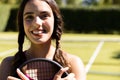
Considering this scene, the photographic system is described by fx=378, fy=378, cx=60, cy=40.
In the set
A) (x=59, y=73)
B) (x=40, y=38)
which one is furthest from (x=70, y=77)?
(x=40, y=38)

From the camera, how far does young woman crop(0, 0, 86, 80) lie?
161 cm

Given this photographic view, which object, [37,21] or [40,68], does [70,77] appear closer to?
[40,68]

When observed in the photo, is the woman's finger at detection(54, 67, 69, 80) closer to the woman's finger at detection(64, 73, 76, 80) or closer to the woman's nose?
the woman's finger at detection(64, 73, 76, 80)

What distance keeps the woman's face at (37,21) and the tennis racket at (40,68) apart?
10 centimetres

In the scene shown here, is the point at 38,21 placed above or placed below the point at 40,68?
above

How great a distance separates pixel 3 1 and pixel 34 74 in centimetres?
3713

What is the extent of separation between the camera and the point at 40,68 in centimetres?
159

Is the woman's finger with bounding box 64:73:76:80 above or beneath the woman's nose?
beneath

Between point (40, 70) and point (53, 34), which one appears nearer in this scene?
point (40, 70)

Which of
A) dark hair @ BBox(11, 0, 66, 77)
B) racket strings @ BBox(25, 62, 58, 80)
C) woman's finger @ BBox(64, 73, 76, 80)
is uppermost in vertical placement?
dark hair @ BBox(11, 0, 66, 77)

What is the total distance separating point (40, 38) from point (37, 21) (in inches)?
2.9

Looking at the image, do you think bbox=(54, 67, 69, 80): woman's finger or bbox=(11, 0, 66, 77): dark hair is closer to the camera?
bbox=(54, 67, 69, 80): woman's finger

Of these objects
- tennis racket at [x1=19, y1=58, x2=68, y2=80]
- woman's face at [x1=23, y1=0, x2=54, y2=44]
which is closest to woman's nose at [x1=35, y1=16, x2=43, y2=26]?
woman's face at [x1=23, y1=0, x2=54, y2=44]

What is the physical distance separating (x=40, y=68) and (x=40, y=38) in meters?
0.13
